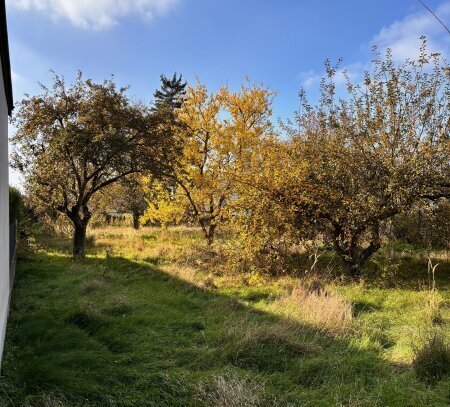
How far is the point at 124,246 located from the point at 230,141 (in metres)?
6.37

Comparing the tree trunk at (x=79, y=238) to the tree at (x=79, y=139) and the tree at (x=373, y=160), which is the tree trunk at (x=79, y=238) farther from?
the tree at (x=373, y=160)

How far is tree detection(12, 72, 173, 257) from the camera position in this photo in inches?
510

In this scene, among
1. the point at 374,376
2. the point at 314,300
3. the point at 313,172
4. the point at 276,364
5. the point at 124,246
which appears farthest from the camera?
the point at 124,246

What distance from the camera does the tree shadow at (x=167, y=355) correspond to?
371 centimetres

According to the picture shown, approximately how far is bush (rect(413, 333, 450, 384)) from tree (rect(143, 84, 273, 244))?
1044 cm

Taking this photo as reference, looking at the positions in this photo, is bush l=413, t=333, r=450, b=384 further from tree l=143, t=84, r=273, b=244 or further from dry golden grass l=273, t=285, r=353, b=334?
tree l=143, t=84, r=273, b=244

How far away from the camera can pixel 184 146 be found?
15234 millimetres

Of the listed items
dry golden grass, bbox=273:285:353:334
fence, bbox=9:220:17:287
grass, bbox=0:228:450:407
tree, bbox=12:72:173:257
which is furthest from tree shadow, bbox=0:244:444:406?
tree, bbox=12:72:173:257

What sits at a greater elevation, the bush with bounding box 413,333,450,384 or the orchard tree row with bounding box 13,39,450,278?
the orchard tree row with bounding box 13,39,450,278

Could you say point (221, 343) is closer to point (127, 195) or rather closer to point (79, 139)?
point (79, 139)

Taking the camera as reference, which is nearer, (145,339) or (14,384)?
(14,384)

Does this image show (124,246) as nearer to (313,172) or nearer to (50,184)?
(50,184)

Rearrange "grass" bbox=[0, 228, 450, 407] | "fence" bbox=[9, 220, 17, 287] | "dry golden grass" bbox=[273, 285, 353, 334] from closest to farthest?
"grass" bbox=[0, 228, 450, 407]
"dry golden grass" bbox=[273, 285, 353, 334]
"fence" bbox=[9, 220, 17, 287]

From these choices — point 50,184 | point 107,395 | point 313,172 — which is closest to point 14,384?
point 107,395
